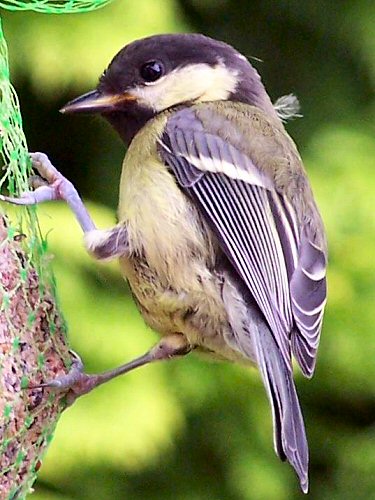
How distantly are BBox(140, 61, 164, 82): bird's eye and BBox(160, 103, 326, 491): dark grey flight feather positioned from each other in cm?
10

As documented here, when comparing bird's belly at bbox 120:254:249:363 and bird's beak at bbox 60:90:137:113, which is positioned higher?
bird's beak at bbox 60:90:137:113

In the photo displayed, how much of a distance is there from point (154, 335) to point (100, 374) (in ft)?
2.75

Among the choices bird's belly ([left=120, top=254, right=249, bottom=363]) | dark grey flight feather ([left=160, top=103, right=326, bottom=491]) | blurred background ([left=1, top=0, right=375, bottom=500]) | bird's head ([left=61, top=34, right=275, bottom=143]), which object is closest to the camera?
dark grey flight feather ([left=160, top=103, right=326, bottom=491])

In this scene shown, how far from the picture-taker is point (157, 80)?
2.36 m

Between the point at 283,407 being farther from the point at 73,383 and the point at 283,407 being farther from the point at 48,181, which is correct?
the point at 48,181

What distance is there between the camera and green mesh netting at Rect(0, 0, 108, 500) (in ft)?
6.10

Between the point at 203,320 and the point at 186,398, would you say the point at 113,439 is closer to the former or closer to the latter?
the point at 186,398

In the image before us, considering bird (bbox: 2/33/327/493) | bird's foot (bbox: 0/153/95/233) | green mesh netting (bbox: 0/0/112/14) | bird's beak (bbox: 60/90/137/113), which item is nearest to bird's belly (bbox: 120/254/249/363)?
bird (bbox: 2/33/327/493)

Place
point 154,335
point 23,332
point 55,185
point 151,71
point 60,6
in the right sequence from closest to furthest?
point 23,332 < point 60,6 < point 55,185 < point 151,71 < point 154,335

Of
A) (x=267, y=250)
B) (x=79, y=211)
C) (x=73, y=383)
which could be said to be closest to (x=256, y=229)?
(x=267, y=250)

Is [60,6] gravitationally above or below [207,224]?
above

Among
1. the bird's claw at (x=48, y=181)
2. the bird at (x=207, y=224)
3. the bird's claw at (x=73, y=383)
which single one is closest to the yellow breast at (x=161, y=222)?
the bird at (x=207, y=224)

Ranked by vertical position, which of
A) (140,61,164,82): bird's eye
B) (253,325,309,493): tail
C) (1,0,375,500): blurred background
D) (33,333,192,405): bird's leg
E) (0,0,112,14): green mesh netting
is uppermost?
(0,0,112,14): green mesh netting

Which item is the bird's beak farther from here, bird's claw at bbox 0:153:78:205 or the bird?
bird's claw at bbox 0:153:78:205
